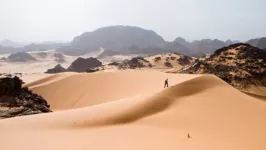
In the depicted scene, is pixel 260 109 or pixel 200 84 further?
pixel 200 84

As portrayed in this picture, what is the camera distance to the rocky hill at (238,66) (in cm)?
2581

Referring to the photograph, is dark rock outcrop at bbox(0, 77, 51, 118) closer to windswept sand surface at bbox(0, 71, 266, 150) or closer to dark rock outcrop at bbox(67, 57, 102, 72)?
windswept sand surface at bbox(0, 71, 266, 150)

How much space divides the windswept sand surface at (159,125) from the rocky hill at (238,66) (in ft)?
43.8

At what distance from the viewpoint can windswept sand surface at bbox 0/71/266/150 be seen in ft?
20.7

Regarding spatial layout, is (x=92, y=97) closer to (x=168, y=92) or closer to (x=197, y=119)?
(x=168, y=92)

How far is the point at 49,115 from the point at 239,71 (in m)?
22.5

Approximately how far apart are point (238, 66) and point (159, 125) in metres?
22.7

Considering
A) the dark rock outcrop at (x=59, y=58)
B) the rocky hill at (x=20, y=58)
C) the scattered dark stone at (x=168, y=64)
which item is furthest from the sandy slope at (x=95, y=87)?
the rocky hill at (x=20, y=58)

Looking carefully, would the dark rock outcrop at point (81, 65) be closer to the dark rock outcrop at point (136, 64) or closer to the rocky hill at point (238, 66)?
the dark rock outcrop at point (136, 64)

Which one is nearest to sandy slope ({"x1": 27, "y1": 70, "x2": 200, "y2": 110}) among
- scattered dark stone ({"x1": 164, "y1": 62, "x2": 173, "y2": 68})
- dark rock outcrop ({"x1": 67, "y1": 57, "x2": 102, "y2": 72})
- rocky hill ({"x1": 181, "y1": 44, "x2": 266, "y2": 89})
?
rocky hill ({"x1": 181, "y1": 44, "x2": 266, "y2": 89})

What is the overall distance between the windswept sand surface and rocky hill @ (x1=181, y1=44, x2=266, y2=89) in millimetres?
13335

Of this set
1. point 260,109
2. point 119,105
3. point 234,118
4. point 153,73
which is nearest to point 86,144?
point 119,105

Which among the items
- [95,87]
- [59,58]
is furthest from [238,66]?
[59,58]

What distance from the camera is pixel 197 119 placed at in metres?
8.82
